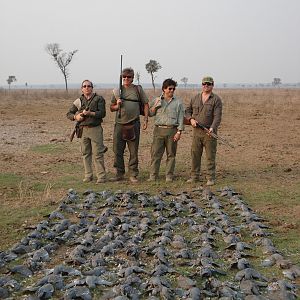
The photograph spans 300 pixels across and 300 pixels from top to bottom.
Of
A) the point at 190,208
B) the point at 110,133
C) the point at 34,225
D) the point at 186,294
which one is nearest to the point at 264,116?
the point at 110,133

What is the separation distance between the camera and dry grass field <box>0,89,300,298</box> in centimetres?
801

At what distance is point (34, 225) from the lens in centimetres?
742

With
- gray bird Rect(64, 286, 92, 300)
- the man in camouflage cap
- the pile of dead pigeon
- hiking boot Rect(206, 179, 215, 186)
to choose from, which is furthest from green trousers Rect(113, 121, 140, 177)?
gray bird Rect(64, 286, 92, 300)

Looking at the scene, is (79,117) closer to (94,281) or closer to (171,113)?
(171,113)

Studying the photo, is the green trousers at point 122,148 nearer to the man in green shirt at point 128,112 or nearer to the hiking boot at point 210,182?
the man in green shirt at point 128,112

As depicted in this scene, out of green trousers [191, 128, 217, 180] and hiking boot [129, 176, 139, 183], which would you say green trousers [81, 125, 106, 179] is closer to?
hiking boot [129, 176, 139, 183]

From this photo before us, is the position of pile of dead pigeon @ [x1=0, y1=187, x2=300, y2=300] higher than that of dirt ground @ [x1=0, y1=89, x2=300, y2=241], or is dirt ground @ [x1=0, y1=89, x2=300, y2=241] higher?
pile of dead pigeon @ [x1=0, y1=187, x2=300, y2=300]

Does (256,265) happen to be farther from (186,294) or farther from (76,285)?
(76,285)

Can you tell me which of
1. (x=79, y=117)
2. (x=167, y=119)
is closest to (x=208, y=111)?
(x=167, y=119)

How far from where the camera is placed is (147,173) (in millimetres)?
11453

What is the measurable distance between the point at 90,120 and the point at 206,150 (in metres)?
2.66

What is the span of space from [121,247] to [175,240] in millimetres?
794

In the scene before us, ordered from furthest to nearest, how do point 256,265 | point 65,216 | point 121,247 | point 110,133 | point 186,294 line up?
point 110,133
point 65,216
point 121,247
point 256,265
point 186,294

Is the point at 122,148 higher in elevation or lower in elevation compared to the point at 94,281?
higher
